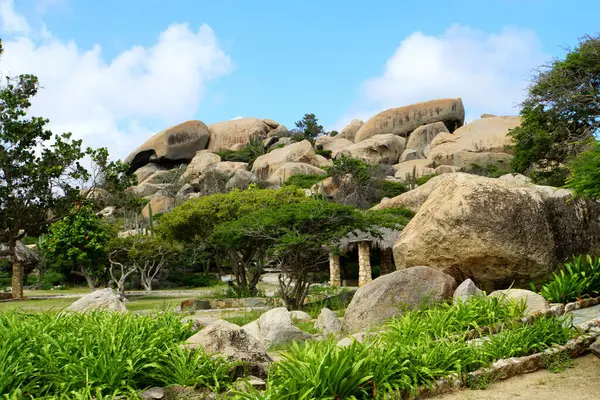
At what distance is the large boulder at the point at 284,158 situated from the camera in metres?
64.2

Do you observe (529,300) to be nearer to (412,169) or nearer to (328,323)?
(328,323)

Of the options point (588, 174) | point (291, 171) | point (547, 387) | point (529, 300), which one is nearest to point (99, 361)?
point (547, 387)

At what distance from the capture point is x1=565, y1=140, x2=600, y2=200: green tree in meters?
9.55

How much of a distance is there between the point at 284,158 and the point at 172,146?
72.8ft

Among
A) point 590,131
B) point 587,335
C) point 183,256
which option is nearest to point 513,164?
point 590,131

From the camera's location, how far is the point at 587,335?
8.74m

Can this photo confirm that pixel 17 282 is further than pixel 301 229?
Yes

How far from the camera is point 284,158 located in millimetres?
64375

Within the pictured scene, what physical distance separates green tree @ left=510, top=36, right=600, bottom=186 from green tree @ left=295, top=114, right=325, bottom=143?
56543mm

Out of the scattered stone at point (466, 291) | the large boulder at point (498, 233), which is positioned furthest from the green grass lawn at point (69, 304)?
the scattered stone at point (466, 291)

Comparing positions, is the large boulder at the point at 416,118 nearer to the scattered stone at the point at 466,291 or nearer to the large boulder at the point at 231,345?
the scattered stone at the point at 466,291

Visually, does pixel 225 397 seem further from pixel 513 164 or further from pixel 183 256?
pixel 183 256

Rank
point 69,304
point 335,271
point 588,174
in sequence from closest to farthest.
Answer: point 588,174 < point 69,304 < point 335,271

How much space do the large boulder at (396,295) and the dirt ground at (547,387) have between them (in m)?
3.66
